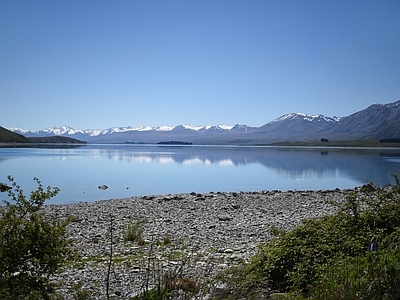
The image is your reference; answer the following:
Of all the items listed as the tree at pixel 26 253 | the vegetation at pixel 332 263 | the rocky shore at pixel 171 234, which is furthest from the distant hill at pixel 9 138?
the tree at pixel 26 253

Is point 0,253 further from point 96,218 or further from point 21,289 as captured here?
point 96,218

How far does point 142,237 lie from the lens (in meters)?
14.9

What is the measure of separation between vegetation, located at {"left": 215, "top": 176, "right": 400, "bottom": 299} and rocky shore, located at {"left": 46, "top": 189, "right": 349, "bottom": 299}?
3.49ft

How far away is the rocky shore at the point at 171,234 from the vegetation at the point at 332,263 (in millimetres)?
1063

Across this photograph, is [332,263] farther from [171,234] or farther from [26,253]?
[171,234]

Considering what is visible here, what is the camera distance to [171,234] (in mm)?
15711

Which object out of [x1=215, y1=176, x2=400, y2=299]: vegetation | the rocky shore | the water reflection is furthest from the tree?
the water reflection

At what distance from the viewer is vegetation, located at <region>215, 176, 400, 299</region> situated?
548 cm

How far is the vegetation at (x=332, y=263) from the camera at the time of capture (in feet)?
18.0

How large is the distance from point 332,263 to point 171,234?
966 cm

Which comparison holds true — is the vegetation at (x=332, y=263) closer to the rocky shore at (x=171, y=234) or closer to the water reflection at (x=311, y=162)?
the rocky shore at (x=171, y=234)

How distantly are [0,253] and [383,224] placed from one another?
7478mm

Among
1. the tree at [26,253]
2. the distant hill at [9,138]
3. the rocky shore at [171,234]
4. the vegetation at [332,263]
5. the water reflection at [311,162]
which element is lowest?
the water reflection at [311,162]

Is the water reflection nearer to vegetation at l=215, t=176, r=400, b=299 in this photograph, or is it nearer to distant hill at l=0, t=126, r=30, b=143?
vegetation at l=215, t=176, r=400, b=299
